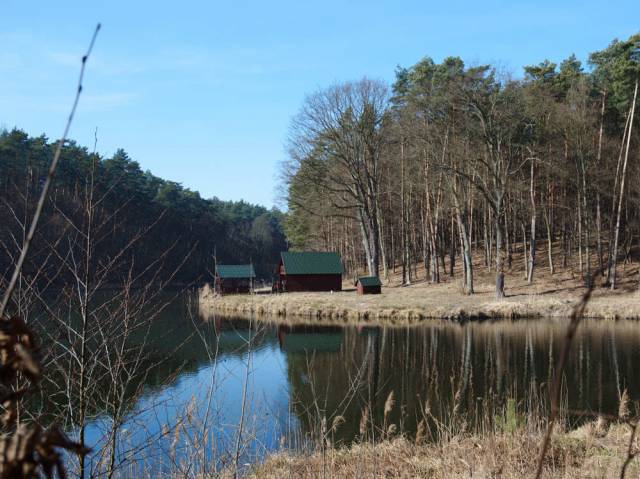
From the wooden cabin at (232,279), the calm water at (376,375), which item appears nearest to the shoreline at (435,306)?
the calm water at (376,375)

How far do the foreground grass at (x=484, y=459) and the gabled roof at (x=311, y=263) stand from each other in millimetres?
31010

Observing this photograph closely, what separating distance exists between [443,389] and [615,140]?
24.7 meters

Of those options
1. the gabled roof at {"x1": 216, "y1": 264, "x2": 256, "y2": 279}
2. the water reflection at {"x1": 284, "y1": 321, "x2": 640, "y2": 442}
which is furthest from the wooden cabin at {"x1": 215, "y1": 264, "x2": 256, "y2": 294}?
the water reflection at {"x1": 284, "y1": 321, "x2": 640, "y2": 442}

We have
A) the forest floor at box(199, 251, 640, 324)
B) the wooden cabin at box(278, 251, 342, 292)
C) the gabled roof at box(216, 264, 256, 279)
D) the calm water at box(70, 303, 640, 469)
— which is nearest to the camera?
the calm water at box(70, 303, 640, 469)

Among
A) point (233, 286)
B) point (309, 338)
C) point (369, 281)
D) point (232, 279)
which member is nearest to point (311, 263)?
point (369, 281)

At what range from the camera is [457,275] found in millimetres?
39156

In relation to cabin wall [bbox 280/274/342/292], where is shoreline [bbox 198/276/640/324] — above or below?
below

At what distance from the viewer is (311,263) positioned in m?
39.8

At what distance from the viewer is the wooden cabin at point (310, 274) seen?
129 feet

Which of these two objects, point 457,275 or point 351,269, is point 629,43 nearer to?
point 457,275

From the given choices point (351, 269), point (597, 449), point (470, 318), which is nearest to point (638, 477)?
point (597, 449)

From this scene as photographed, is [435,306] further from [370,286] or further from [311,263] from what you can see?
[311,263]

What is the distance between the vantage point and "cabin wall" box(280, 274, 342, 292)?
39222 millimetres

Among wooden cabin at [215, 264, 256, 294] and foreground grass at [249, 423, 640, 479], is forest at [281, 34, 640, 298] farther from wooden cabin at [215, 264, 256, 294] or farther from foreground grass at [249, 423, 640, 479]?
foreground grass at [249, 423, 640, 479]
